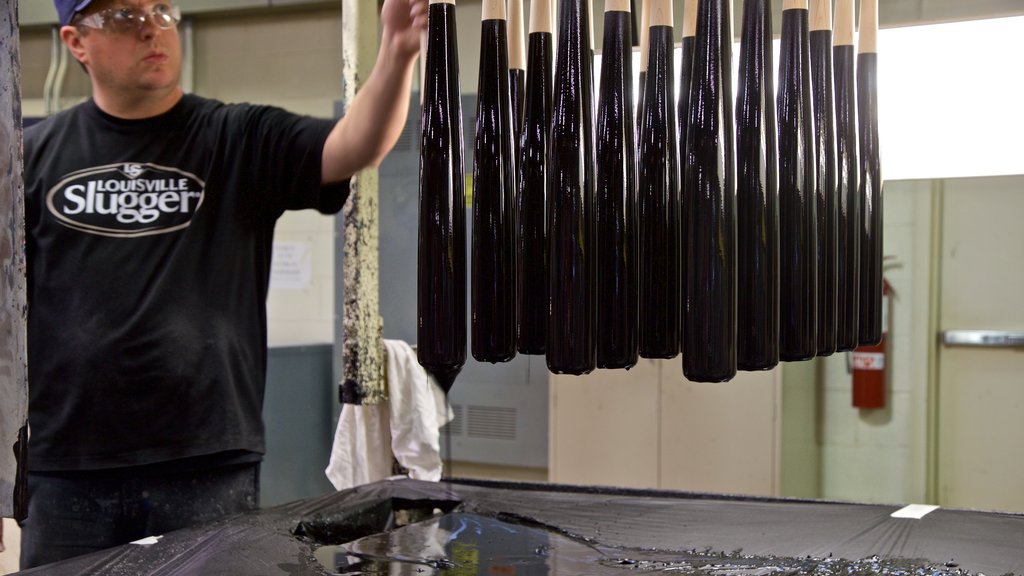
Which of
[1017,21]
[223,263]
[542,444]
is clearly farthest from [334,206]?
[542,444]

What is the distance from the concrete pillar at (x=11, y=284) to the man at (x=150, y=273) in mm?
527

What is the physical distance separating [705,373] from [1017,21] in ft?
2.50

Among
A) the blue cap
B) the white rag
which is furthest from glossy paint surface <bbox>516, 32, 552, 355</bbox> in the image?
the white rag

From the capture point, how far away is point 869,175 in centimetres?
118

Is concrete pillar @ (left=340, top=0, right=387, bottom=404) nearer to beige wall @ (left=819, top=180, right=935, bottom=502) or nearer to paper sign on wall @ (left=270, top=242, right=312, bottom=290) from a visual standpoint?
paper sign on wall @ (left=270, top=242, right=312, bottom=290)

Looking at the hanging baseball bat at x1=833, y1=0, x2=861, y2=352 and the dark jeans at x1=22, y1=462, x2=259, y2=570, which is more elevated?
the hanging baseball bat at x1=833, y1=0, x2=861, y2=352

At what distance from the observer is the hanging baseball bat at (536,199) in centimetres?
106

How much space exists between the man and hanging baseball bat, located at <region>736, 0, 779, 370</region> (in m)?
0.67

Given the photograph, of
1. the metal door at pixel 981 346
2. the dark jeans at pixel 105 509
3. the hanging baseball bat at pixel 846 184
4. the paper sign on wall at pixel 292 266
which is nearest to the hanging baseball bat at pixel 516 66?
the hanging baseball bat at pixel 846 184

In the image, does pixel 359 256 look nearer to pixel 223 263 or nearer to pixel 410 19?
pixel 223 263

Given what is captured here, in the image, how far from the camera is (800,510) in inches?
59.1

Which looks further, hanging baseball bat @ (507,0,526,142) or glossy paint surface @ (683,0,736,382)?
hanging baseball bat @ (507,0,526,142)

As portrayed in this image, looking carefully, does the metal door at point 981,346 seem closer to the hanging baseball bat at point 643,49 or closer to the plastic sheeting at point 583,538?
the plastic sheeting at point 583,538

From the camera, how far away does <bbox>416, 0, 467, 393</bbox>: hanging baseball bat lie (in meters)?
1.03
